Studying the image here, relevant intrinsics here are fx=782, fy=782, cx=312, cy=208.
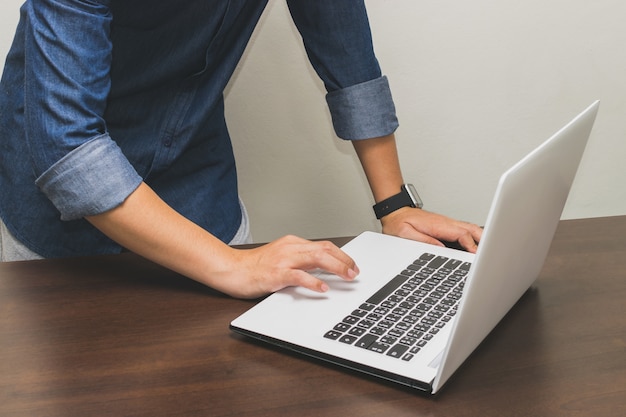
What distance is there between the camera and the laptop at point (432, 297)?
747mm

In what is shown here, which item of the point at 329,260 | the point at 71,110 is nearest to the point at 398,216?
the point at 329,260

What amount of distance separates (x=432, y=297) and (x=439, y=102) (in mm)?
1031

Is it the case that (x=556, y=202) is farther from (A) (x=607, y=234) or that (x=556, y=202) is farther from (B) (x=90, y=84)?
(B) (x=90, y=84)

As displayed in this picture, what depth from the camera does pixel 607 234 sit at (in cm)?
122

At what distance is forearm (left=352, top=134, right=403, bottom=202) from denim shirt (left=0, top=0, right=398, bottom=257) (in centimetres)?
3

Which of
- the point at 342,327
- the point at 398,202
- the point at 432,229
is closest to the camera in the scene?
the point at 342,327

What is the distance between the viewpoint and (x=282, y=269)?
3.28 ft

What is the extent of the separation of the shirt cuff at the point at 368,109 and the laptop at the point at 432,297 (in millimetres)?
323

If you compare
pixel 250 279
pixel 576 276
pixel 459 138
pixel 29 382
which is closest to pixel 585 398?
pixel 576 276

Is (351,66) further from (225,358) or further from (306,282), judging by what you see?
(225,358)

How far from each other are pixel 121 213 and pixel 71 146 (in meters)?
0.11

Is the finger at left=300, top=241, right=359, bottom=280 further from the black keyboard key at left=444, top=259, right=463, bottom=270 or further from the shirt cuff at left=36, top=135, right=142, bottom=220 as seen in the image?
the shirt cuff at left=36, top=135, right=142, bottom=220

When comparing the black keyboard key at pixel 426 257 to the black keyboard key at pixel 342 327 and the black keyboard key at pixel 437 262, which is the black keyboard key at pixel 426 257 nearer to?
the black keyboard key at pixel 437 262

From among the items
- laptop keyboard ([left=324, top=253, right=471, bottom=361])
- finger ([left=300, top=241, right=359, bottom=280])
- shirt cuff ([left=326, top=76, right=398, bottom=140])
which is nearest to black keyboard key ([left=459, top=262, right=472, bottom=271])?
laptop keyboard ([left=324, top=253, right=471, bottom=361])
